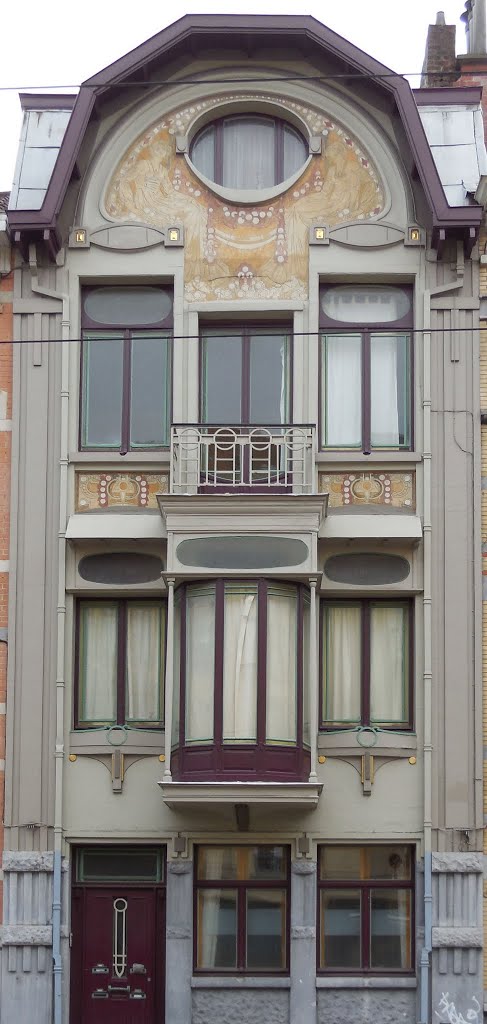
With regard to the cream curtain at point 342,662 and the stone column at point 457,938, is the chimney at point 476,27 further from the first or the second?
the stone column at point 457,938

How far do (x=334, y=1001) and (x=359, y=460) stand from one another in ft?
23.8

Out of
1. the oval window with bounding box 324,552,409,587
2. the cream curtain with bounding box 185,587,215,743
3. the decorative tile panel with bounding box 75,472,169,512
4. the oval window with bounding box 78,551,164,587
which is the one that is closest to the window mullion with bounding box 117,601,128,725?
the oval window with bounding box 78,551,164,587

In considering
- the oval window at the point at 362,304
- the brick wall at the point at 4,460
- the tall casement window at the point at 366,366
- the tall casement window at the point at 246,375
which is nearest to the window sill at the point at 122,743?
the brick wall at the point at 4,460

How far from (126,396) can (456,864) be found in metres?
7.88

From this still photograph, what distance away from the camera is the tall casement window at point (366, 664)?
70.0ft

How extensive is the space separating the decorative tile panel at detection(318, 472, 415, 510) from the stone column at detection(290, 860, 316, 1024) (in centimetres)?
494

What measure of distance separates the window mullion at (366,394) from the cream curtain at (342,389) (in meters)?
0.08

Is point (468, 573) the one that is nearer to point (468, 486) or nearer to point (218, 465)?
point (468, 486)

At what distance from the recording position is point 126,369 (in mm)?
22203

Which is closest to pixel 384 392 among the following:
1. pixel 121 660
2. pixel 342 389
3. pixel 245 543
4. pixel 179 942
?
pixel 342 389

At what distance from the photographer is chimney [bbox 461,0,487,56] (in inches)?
993

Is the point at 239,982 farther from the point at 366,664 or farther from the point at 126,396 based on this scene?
the point at 126,396

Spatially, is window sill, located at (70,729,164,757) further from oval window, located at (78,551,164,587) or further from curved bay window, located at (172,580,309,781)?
oval window, located at (78,551,164,587)

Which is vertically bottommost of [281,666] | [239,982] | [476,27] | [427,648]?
[239,982]
